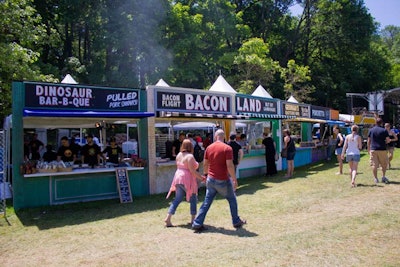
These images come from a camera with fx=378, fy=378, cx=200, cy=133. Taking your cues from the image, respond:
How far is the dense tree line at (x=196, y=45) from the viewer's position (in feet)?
66.9

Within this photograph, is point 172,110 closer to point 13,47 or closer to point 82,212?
point 82,212

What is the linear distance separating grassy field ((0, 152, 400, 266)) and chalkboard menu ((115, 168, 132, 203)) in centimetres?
26

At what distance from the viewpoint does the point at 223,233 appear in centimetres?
625

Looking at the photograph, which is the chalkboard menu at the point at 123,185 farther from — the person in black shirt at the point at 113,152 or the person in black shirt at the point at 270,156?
the person in black shirt at the point at 270,156

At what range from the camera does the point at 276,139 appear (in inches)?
635

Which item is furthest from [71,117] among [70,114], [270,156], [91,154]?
[270,156]

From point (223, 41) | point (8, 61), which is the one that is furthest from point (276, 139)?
point (223, 41)

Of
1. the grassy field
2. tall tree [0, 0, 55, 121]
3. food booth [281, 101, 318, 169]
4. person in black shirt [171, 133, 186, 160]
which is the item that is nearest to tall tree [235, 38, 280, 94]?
food booth [281, 101, 318, 169]

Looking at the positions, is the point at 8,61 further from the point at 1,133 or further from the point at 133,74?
the point at 133,74

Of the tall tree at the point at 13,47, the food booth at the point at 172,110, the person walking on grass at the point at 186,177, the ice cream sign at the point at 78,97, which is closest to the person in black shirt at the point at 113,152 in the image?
the food booth at the point at 172,110

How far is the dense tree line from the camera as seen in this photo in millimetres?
20391

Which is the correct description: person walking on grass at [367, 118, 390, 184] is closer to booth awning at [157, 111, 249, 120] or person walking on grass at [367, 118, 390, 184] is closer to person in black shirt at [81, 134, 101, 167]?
booth awning at [157, 111, 249, 120]

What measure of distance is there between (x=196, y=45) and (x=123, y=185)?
17.8 m

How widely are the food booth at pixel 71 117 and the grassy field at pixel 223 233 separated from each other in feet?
1.46
